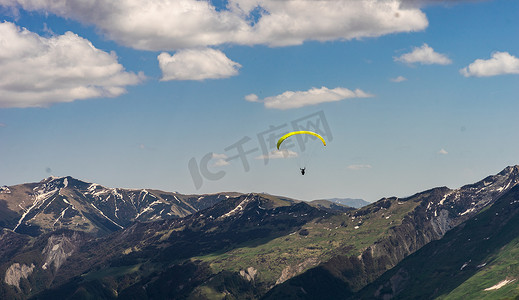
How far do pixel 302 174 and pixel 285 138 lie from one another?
1428 cm

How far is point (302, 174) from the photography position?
19188 cm

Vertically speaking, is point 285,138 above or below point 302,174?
above

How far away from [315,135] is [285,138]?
35.3 ft

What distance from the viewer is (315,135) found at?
19238 centimetres

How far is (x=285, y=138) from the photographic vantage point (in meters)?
194

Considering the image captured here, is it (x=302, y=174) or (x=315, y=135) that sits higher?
(x=315, y=135)

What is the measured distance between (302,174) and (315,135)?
14598 millimetres
